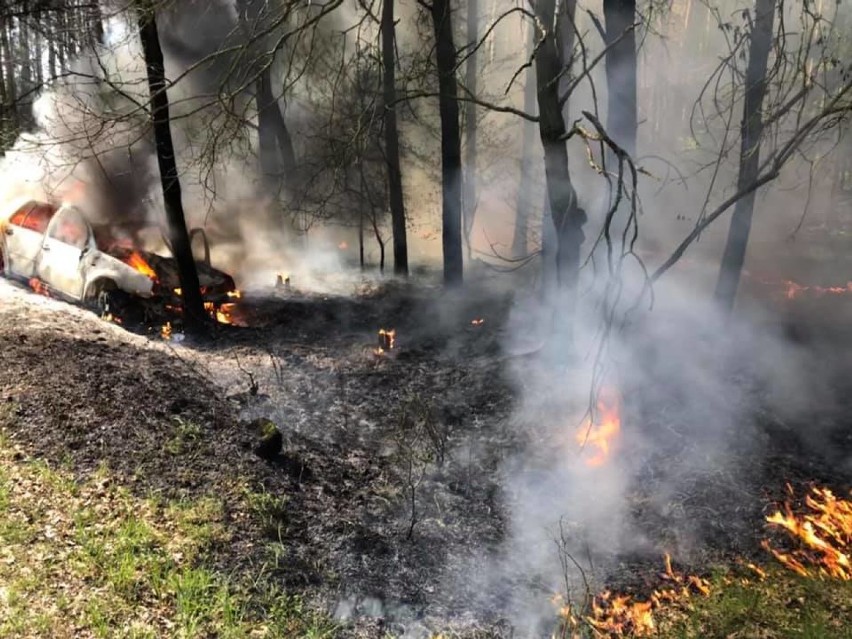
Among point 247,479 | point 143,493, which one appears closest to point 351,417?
point 247,479

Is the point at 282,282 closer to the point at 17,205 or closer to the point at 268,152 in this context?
the point at 17,205

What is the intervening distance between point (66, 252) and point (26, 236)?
1.19 metres

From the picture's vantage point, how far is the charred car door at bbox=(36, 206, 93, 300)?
10.1m

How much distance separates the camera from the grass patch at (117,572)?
4.02 meters

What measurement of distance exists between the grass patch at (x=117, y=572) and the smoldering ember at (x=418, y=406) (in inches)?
0.9

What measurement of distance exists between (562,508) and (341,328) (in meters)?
6.49

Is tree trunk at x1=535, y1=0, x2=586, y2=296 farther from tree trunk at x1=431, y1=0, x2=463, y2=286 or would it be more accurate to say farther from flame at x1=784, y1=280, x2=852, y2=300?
flame at x1=784, y1=280, x2=852, y2=300

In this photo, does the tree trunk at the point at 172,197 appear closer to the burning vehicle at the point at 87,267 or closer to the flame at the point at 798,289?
the burning vehicle at the point at 87,267

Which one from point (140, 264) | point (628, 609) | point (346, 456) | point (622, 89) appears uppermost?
point (622, 89)

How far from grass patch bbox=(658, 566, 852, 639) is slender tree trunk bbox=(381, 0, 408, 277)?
10.1 meters

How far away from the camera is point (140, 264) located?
1088 centimetres

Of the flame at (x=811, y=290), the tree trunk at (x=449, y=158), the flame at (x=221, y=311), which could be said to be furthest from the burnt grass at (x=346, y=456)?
the flame at (x=811, y=290)

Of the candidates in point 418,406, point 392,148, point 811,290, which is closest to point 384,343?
point 418,406

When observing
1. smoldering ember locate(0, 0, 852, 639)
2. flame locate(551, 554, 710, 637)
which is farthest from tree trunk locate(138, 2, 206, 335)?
flame locate(551, 554, 710, 637)
